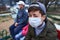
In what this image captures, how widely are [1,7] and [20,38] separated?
34.2 feet

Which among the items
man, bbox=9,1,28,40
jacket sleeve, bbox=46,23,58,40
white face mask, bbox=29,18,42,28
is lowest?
man, bbox=9,1,28,40

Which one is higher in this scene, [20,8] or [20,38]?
[20,8]

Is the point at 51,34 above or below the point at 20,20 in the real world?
above

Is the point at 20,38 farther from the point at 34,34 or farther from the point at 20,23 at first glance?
the point at 34,34

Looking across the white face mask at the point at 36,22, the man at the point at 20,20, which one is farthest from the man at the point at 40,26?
the man at the point at 20,20

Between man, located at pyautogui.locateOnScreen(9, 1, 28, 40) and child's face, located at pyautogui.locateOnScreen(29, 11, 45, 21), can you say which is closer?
child's face, located at pyautogui.locateOnScreen(29, 11, 45, 21)

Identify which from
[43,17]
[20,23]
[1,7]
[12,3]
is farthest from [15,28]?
[1,7]

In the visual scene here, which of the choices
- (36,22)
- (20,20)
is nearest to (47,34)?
(36,22)

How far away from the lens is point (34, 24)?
269 cm

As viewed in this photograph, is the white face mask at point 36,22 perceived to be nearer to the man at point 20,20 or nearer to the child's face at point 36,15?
the child's face at point 36,15

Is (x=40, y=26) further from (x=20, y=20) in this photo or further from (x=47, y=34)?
(x=20, y=20)

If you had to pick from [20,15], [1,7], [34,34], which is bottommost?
[1,7]

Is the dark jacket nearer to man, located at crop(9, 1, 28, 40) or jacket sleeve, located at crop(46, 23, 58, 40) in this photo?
jacket sleeve, located at crop(46, 23, 58, 40)

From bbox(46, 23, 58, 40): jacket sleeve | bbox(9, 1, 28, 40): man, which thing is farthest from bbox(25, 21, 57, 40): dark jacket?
bbox(9, 1, 28, 40): man
